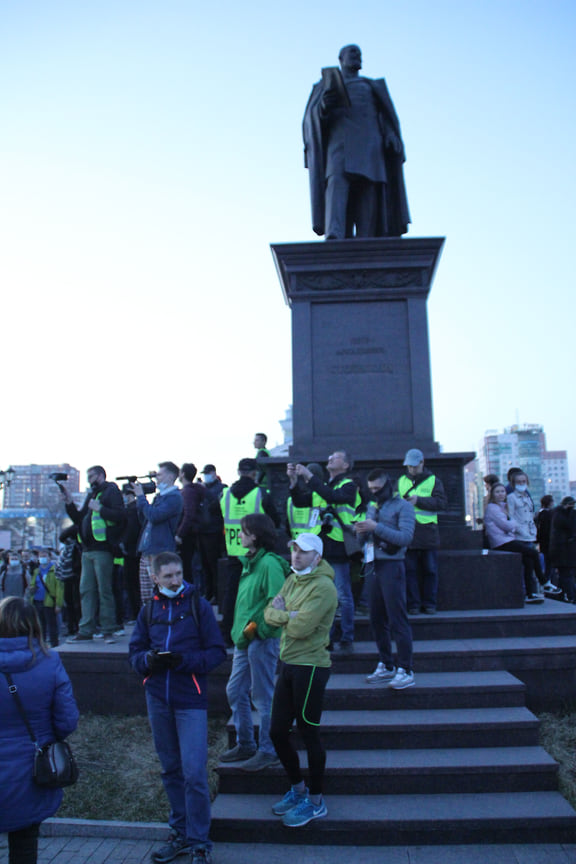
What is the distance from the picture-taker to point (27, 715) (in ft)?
12.8

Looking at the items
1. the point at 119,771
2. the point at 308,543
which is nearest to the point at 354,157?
the point at 308,543

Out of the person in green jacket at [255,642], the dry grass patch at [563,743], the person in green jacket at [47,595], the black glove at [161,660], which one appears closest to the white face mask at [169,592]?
the black glove at [161,660]

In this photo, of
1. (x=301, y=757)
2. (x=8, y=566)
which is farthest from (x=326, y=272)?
(x=8, y=566)

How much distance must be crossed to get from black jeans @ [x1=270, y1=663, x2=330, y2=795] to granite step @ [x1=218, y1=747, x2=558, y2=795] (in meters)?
0.40

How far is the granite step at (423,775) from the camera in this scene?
520 cm

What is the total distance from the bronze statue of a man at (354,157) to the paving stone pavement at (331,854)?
8.14m

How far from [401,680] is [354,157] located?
7.85 m

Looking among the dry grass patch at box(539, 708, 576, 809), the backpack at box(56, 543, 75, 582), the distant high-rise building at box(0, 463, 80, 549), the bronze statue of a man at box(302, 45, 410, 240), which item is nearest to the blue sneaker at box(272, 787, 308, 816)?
the dry grass patch at box(539, 708, 576, 809)

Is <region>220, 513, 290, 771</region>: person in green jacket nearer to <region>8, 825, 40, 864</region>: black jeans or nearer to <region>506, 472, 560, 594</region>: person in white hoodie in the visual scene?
<region>8, 825, 40, 864</region>: black jeans

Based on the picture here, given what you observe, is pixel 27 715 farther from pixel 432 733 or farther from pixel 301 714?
pixel 432 733

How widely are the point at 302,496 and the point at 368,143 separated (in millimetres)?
6193

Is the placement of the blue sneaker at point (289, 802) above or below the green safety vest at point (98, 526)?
below

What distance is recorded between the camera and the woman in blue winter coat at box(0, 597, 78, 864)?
377cm

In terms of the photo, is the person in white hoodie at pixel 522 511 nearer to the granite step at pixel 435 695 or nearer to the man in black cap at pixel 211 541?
the granite step at pixel 435 695
